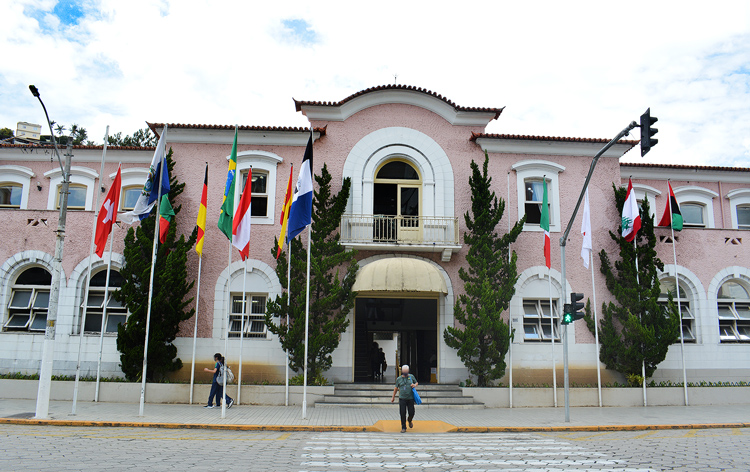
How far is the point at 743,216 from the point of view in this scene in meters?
23.7

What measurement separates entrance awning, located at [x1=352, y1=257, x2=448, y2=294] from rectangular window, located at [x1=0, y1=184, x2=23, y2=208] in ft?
47.4

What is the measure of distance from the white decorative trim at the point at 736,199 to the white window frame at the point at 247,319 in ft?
65.2

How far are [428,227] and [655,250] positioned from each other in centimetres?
873

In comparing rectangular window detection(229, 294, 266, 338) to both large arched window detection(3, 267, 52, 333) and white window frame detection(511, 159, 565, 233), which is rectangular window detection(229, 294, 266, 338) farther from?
white window frame detection(511, 159, 565, 233)

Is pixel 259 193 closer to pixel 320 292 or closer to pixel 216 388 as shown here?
pixel 320 292

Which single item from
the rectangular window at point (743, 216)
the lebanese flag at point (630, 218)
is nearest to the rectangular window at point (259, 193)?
the lebanese flag at point (630, 218)

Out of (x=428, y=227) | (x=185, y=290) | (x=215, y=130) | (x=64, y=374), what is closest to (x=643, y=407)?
(x=428, y=227)

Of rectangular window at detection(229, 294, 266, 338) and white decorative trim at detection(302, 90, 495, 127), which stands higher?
white decorative trim at detection(302, 90, 495, 127)

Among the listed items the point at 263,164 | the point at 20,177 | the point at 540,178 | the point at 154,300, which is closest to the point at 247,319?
the point at 154,300

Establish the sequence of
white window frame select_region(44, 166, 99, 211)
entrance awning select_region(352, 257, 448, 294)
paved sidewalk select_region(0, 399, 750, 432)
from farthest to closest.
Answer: white window frame select_region(44, 166, 99, 211) < entrance awning select_region(352, 257, 448, 294) < paved sidewalk select_region(0, 399, 750, 432)

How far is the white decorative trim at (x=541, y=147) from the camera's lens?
20531mm

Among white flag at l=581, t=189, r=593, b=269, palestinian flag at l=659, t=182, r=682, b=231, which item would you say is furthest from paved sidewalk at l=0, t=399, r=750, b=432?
palestinian flag at l=659, t=182, r=682, b=231

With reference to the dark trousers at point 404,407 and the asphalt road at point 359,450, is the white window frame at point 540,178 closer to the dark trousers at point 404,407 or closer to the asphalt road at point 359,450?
the asphalt road at point 359,450

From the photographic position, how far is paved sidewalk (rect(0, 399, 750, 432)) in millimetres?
13852
